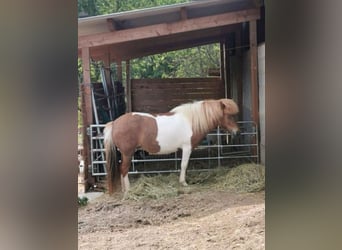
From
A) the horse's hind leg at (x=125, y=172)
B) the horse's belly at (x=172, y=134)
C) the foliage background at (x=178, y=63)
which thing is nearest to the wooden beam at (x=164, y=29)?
the horse's belly at (x=172, y=134)

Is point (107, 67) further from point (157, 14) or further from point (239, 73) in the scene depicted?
point (239, 73)

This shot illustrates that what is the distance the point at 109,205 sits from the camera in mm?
3463

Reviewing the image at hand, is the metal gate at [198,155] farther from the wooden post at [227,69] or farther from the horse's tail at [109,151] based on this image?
the wooden post at [227,69]

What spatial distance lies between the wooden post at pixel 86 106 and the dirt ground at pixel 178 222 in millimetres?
503

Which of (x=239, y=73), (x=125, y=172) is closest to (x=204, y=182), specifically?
(x=125, y=172)

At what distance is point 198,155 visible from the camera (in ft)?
16.9

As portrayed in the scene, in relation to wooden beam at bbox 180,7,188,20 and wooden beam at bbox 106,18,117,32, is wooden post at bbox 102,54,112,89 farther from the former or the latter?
wooden beam at bbox 180,7,188,20

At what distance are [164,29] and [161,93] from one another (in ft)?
4.49

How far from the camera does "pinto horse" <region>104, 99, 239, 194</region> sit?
3895mm

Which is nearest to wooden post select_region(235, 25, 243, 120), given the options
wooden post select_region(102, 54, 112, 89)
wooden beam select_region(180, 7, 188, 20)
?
wooden beam select_region(180, 7, 188, 20)

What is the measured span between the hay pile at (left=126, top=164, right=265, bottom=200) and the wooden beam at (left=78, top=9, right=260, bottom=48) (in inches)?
58.3
